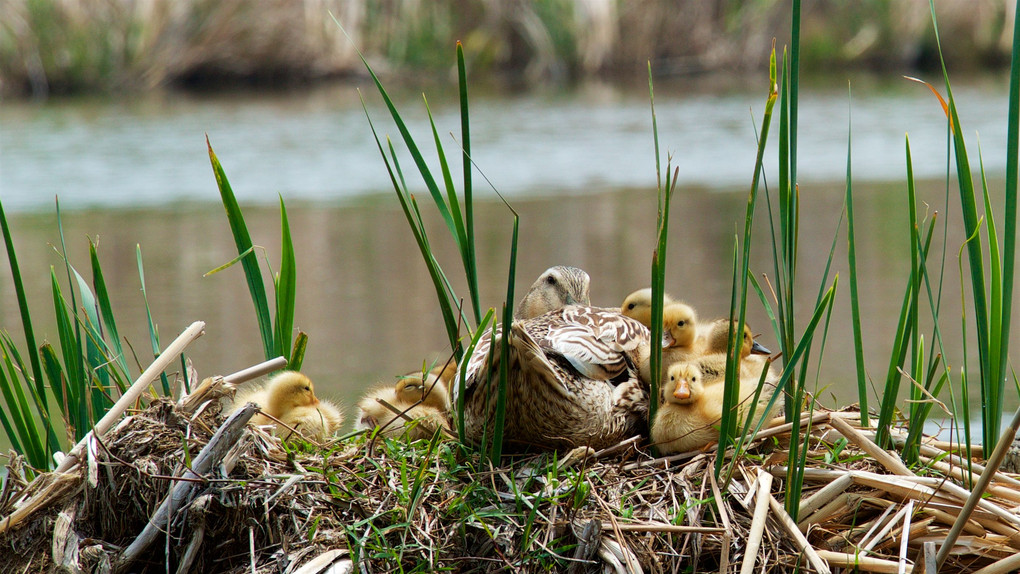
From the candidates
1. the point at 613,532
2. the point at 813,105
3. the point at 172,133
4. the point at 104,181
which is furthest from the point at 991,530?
the point at 813,105

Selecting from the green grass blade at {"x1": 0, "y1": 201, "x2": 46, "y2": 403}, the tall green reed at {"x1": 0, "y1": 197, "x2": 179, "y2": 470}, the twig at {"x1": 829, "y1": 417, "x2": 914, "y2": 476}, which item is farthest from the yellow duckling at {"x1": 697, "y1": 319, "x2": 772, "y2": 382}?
the green grass blade at {"x1": 0, "y1": 201, "x2": 46, "y2": 403}

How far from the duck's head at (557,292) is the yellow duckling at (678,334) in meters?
0.29

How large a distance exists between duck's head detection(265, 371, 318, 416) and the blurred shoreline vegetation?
562 inches

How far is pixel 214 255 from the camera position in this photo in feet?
25.0

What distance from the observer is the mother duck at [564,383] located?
246 cm

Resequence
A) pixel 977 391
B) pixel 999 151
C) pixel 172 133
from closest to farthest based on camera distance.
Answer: pixel 977 391, pixel 999 151, pixel 172 133

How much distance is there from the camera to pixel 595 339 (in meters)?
2.73

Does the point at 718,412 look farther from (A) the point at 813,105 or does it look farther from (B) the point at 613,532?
(A) the point at 813,105

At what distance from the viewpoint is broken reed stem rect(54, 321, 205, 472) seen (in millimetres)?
2374

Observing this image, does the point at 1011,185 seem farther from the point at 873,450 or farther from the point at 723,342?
the point at 723,342

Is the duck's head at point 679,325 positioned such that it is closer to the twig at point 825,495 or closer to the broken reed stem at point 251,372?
the twig at point 825,495

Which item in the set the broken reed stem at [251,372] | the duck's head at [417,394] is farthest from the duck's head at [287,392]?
the broken reed stem at [251,372]

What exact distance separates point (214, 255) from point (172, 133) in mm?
5327

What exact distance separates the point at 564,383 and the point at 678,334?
0.78m
